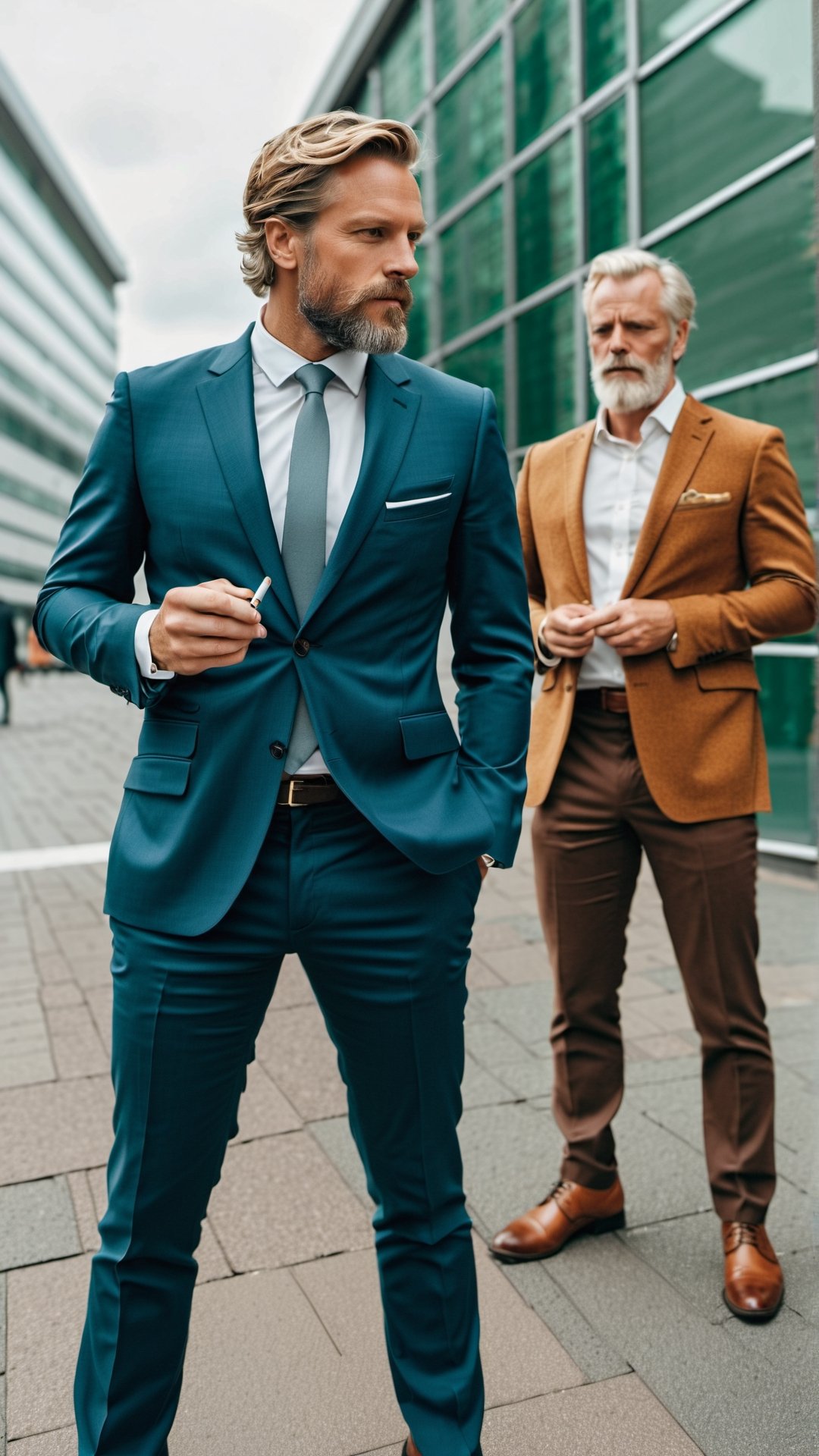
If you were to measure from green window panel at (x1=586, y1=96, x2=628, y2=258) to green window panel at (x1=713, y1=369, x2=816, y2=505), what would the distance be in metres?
2.05

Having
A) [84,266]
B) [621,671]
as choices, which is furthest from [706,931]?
[84,266]

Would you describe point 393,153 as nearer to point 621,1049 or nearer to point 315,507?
point 315,507

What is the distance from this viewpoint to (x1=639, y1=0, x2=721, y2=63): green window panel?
7.61 meters

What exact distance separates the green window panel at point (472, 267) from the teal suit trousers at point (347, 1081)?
1037 centimetres

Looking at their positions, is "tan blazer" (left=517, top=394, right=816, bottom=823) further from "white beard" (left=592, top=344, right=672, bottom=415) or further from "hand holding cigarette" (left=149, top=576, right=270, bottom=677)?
"hand holding cigarette" (left=149, top=576, right=270, bottom=677)

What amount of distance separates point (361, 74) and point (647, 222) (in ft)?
24.0

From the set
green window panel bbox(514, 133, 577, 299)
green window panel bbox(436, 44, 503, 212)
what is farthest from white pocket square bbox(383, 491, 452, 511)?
green window panel bbox(436, 44, 503, 212)

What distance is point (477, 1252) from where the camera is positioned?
2764 millimetres

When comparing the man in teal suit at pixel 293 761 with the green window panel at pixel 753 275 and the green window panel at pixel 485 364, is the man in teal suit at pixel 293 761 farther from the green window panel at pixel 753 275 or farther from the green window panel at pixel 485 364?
the green window panel at pixel 485 364

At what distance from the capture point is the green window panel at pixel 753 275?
22.9ft

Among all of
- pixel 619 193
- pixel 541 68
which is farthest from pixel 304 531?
pixel 541 68

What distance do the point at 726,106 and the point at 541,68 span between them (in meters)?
3.02

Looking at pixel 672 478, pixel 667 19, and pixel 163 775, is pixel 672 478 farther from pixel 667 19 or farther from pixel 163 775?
pixel 667 19

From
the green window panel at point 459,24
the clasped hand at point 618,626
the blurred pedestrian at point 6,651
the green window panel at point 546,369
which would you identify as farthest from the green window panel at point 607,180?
the blurred pedestrian at point 6,651
